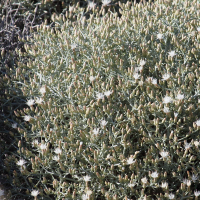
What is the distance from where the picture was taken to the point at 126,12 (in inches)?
110

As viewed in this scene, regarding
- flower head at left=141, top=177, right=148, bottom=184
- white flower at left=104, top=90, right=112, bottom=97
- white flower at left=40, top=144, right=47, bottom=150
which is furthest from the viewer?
white flower at left=104, top=90, right=112, bottom=97

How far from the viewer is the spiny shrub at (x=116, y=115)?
187 centimetres

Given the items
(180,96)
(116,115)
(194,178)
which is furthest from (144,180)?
(180,96)

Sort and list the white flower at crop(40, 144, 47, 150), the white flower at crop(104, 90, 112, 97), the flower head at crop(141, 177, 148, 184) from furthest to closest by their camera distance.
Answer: the white flower at crop(104, 90, 112, 97), the white flower at crop(40, 144, 47, 150), the flower head at crop(141, 177, 148, 184)

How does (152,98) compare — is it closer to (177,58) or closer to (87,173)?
(177,58)

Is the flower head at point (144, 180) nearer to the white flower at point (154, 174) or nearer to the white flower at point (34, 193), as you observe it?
the white flower at point (154, 174)

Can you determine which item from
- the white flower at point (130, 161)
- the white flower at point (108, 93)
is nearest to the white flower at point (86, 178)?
the white flower at point (130, 161)

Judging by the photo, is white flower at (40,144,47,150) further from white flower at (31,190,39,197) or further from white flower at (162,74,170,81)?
white flower at (162,74,170,81)

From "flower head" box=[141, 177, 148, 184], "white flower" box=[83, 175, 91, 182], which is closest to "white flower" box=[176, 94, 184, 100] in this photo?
"flower head" box=[141, 177, 148, 184]

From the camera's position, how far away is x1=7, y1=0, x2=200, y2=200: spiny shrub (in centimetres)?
187

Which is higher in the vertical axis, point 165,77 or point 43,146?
point 165,77

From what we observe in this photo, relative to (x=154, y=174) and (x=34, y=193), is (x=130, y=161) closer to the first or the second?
(x=154, y=174)

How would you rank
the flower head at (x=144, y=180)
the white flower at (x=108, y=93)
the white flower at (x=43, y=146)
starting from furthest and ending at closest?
the white flower at (x=108, y=93) < the white flower at (x=43, y=146) < the flower head at (x=144, y=180)

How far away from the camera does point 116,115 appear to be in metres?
2.07
